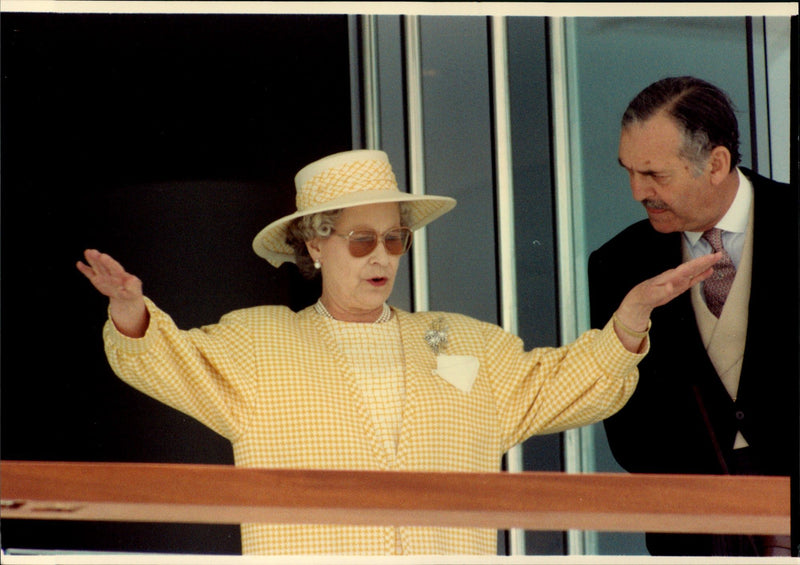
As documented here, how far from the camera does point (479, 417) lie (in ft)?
11.8

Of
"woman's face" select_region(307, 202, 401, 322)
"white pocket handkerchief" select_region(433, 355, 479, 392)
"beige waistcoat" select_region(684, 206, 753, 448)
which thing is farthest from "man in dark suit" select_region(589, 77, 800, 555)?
"woman's face" select_region(307, 202, 401, 322)

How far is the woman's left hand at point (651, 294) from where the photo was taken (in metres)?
3.42

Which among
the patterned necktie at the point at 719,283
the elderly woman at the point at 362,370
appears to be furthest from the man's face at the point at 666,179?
the elderly woman at the point at 362,370

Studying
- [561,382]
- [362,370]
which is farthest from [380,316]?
[561,382]

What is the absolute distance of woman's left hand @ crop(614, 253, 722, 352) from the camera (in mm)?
3422

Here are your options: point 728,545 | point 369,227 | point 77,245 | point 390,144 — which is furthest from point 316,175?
point 728,545

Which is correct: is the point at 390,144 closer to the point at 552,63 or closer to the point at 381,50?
the point at 381,50

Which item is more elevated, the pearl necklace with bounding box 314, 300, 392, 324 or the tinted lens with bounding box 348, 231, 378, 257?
the tinted lens with bounding box 348, 231, 378, 257

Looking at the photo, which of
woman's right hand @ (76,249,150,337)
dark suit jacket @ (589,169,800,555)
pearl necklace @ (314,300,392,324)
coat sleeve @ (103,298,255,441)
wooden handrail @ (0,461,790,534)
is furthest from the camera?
dark suit jacket @ (589,169,800,555)

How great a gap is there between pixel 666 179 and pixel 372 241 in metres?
0.98

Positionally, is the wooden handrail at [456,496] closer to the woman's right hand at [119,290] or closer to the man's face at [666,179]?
the woman's right hand at [119,290]

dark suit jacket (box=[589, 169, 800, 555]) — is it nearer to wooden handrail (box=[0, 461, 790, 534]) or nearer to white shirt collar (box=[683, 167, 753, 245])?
white shirt collar (box=[683, 167, 753, 245])

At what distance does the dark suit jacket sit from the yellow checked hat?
25.4 inches

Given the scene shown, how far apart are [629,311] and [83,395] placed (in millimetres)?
1692
